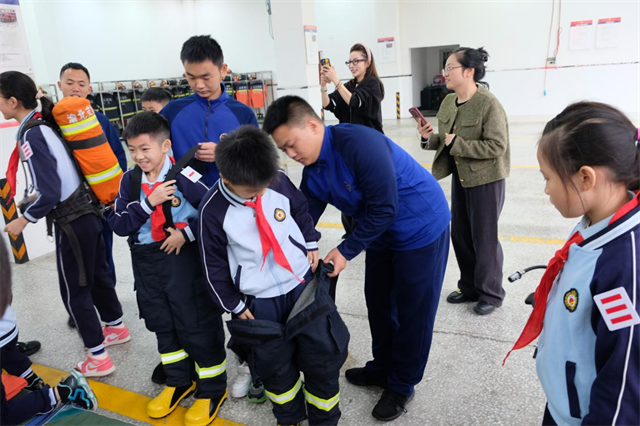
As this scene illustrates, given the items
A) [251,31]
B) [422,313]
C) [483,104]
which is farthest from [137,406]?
[251,31]

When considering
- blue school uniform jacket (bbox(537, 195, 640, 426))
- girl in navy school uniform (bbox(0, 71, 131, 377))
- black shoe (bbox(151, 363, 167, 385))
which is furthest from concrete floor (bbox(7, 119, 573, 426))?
blue school uniform jacket (bbox(537, 195, 640, 426))

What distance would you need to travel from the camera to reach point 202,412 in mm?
2172

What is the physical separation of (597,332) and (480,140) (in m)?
1.94

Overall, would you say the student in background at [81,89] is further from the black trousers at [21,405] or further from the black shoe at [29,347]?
the black trousers at [21,405]

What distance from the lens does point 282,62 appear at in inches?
267

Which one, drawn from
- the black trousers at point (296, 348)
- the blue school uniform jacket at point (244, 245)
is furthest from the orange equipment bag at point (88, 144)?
the black trousers at point (296, 348)

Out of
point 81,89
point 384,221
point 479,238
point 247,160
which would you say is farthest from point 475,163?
point 81,89

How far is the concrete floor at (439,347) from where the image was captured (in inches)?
85.4

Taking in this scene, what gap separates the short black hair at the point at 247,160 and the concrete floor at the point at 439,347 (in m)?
1.28

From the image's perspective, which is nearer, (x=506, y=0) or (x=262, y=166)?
(x=262, y=166)

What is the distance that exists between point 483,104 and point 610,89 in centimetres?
1056

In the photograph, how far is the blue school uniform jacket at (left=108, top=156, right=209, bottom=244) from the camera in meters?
1.99

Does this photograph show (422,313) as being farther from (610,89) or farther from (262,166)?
(610,89)

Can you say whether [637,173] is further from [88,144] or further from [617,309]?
[88,144]
